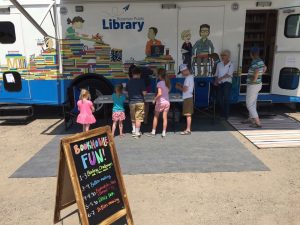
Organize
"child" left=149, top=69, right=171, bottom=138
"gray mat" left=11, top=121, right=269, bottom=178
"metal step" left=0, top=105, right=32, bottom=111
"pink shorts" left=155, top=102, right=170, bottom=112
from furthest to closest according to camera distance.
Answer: "metal step" left=0, top=105, right=32, bottom=111
"pink shorts" left=155, top=102, right=170, bottom=112
"child" left=149, top=69, right=171, bottom=138
"gray mat" left=11, top=121, right=269, bottom=178

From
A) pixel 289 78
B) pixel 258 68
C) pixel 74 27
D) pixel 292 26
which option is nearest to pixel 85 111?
pixel 74 27

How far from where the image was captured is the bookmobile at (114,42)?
24.5ft

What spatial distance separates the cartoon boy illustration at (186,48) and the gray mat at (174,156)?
1851mm

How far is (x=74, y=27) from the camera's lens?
24.7 feet

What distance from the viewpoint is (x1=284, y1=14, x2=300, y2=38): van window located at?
24.8 ft

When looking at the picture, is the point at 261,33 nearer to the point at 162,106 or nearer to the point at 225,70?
the point at 225,70

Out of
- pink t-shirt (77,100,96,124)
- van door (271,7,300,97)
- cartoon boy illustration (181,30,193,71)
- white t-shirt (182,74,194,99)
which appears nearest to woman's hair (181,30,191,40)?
cartoon boy illustration (181,30,193,71)

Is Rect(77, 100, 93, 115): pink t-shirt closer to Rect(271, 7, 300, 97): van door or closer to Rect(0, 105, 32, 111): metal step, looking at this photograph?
Rect(0, 105, 32, 111): metal step

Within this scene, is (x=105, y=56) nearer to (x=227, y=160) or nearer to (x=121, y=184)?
(x=227, y=160)

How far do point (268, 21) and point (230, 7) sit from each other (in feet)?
8.22

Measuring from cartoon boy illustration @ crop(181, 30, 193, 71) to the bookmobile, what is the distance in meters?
0.02

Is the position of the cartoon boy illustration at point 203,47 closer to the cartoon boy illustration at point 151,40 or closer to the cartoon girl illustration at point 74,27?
the cartoon boy illustration at point 151,40

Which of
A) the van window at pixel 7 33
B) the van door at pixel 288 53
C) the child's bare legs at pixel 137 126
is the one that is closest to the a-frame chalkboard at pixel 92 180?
the child's bare legs at pixel 137 126

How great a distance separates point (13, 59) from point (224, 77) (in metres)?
5.11
